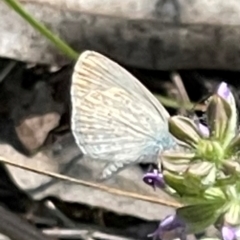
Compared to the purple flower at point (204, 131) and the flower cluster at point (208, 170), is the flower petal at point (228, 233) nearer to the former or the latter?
the flower cluster at point (208, 170)

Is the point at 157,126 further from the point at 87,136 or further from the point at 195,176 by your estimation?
the point at 195,176

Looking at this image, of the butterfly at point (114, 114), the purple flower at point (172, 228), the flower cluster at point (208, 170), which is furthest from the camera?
the butterfly at point (114, 114)

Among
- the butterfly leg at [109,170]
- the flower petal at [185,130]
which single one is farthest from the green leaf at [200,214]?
the butterfly leg at [109,170]

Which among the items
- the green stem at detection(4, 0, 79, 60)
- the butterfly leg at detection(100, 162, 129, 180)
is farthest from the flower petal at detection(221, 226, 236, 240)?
the green stem at detection(4, 0, 79, 60)

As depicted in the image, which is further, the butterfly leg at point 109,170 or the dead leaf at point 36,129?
the dead leaf at point 36,129

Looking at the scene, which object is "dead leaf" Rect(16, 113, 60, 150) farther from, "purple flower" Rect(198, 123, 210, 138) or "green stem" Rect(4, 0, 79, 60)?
"purple flower" Rect(198, 123, 210, 138)

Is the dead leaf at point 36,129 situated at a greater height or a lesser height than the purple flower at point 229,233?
lesser
